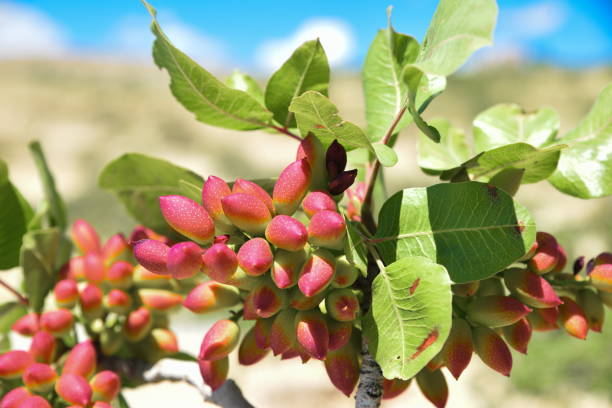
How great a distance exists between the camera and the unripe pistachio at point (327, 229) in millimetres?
522

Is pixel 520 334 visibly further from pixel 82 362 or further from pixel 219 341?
pixel 82 362

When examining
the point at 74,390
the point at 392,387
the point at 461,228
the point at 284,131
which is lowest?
the point at 392,387

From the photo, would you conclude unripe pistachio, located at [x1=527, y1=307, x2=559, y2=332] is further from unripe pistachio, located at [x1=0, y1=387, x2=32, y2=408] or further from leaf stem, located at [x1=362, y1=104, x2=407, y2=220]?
unripe pistachio, located at [x1=0, y1=387, x2=32, y2=408]

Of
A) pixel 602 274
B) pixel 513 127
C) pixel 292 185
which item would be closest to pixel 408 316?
pixel 292 185

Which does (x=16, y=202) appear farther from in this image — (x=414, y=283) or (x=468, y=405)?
(x=468, y=405)

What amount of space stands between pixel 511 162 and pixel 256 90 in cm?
35

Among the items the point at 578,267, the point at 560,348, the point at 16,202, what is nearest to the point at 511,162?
the point at 578,267

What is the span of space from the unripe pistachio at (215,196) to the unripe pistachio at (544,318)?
1.22 ft

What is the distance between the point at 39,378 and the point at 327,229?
0.45m

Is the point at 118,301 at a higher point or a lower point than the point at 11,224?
lower

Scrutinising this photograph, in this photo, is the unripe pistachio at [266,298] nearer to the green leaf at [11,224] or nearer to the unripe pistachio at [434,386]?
the unripe pistachio at [434,386]

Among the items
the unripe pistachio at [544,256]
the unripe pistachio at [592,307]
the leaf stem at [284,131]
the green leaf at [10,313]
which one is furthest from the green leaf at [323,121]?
the green leaf at [10,313]

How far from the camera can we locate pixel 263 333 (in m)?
0.61

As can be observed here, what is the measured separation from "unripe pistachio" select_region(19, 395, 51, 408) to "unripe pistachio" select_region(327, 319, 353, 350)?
368mm
